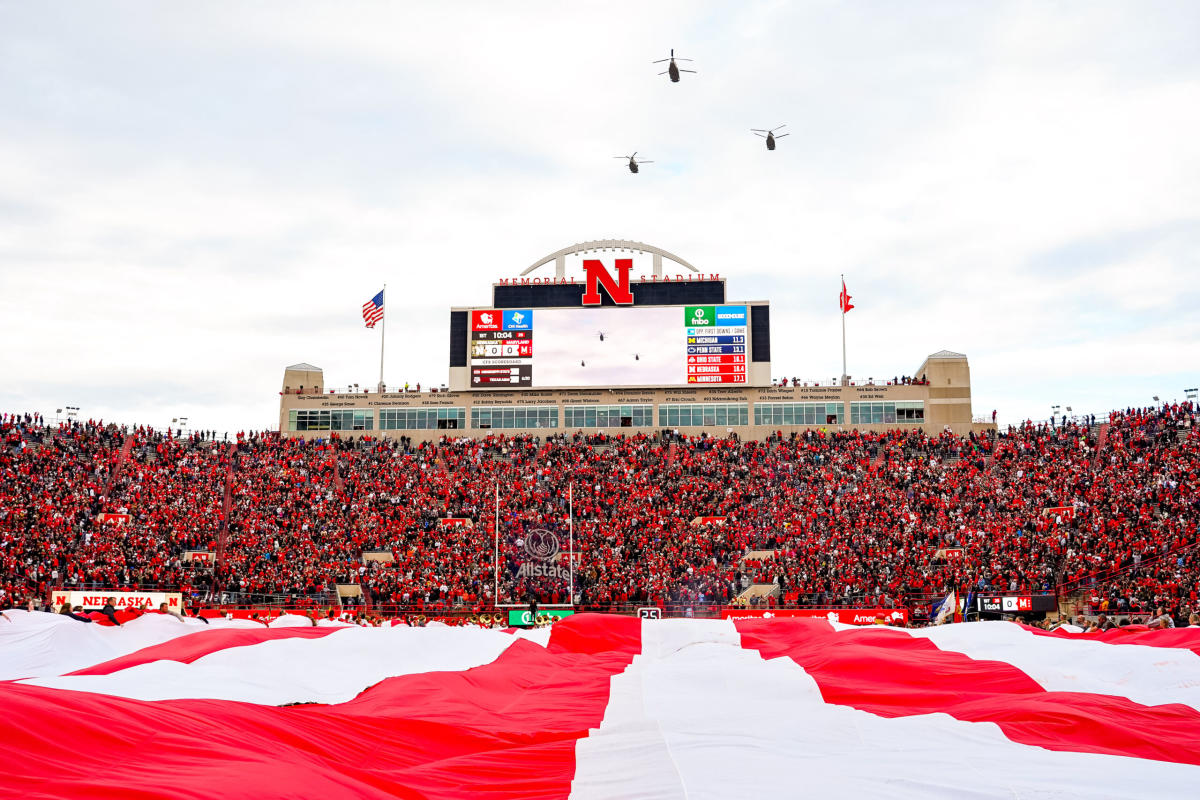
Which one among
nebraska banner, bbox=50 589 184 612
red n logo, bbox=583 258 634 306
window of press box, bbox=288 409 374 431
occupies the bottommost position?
nebraska banner, bbox=50 589 184 612

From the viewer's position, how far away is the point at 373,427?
5641 cm

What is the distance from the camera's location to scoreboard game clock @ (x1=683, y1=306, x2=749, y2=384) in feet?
176

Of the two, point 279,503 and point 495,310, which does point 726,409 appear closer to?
point 495,310

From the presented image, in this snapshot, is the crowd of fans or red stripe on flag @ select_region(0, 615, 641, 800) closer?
red stripe on flag @ select_region(0, 615, 641, 800)

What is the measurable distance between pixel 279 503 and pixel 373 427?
33.2 feet

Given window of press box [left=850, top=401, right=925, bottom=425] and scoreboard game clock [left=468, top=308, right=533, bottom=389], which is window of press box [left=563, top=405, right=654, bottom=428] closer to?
scoreboard game clock [left=468, top=308, right=533, bottom=389]

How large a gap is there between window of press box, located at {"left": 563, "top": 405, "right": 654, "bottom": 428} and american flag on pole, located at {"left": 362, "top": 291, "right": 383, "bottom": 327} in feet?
37.3

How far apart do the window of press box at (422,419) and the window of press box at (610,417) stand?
5.90m

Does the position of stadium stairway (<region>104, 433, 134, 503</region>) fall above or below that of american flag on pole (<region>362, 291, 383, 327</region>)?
below

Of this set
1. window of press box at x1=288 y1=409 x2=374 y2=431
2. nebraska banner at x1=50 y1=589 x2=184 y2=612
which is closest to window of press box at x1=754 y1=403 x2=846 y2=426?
window of press box at x1=288 y1=409 x2=374 y2=431

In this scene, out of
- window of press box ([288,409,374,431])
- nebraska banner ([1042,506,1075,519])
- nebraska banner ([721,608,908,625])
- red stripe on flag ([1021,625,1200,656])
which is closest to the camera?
red stripe on flag ([1021,625,1200,656])

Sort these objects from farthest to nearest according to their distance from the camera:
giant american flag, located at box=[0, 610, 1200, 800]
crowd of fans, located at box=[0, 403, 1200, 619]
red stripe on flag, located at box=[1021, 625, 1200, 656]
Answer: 1. crowd of fans, located at box=[0, 403, 1200, 619]
2. red stripe on flag, located at box=[1021, 625, 1200, 656]
3. giant american flag, located at box=[0, 610, 1200, 800]

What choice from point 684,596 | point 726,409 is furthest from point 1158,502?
point 726,409

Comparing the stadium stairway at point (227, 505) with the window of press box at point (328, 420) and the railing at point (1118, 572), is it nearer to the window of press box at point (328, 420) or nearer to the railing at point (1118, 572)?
the window of press box at point (328, 420)
